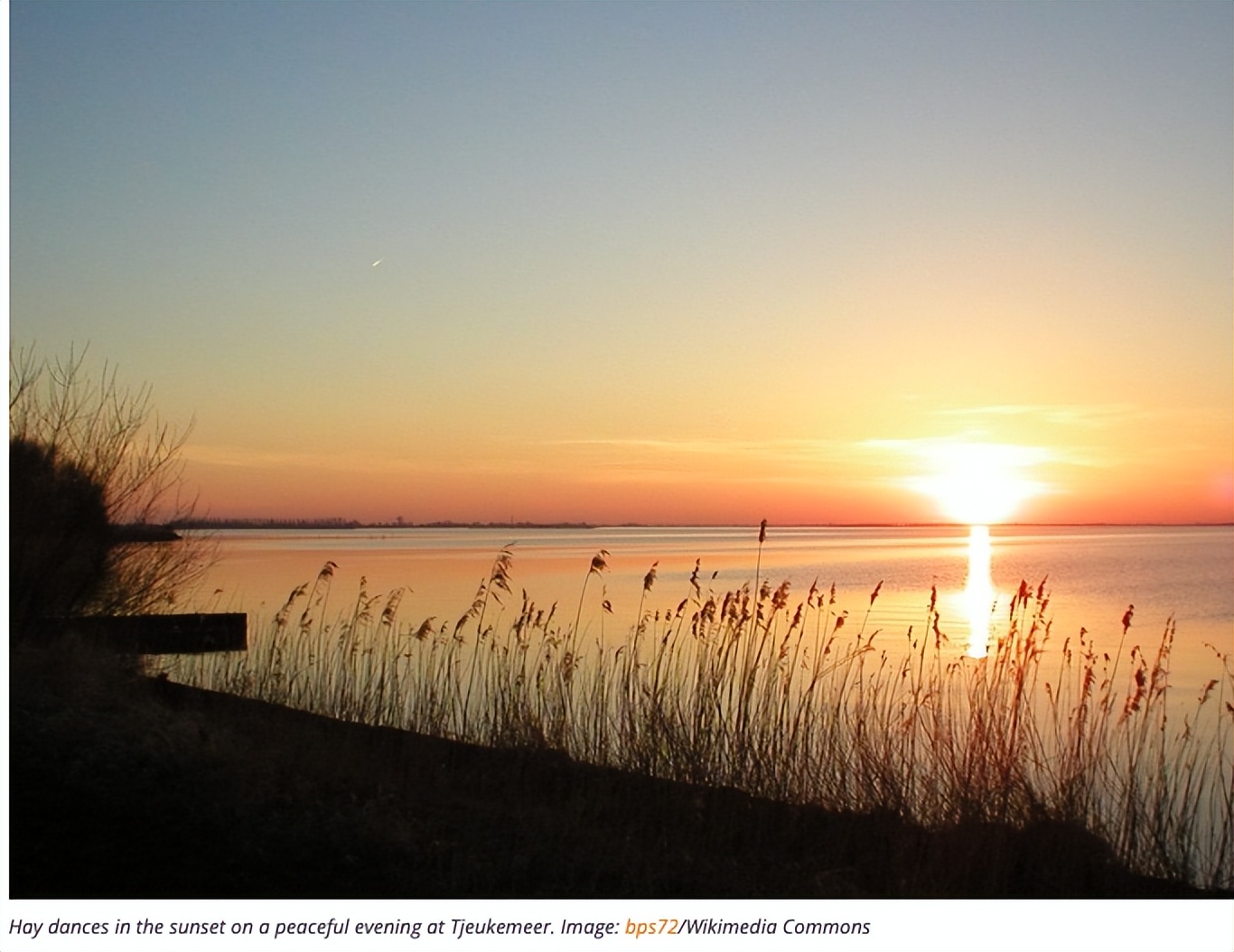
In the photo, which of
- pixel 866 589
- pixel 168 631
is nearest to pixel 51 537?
pixel 168 631

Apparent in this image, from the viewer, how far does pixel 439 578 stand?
23.2 meters

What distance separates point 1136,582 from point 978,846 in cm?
2055

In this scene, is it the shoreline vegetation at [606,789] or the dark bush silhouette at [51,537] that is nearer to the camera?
the shoreline vegetation at [606,789]

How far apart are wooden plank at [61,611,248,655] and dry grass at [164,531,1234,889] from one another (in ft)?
3.37

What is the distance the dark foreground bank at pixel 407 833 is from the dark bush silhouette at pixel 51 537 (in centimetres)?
253

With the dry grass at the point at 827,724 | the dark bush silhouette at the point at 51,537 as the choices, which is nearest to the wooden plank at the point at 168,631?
the dark bush silhouette at the point at 51,537

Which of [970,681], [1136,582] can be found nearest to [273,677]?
[970,681]

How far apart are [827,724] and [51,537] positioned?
632 centimetres

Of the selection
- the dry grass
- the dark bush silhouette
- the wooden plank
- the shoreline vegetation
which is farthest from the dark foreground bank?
the wooden plank

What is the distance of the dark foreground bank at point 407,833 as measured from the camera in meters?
4.63

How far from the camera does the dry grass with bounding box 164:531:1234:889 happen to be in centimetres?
588

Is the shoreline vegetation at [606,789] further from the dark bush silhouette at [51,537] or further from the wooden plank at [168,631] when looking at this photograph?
the wooden plank at [168,631]

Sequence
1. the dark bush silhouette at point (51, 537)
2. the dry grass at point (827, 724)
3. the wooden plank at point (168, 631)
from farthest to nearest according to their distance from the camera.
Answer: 1. the wooden plank at point (168, 631)
2. the dark bush silhouette at point (51, 537)
3. the dry grass at point (827, 724)
